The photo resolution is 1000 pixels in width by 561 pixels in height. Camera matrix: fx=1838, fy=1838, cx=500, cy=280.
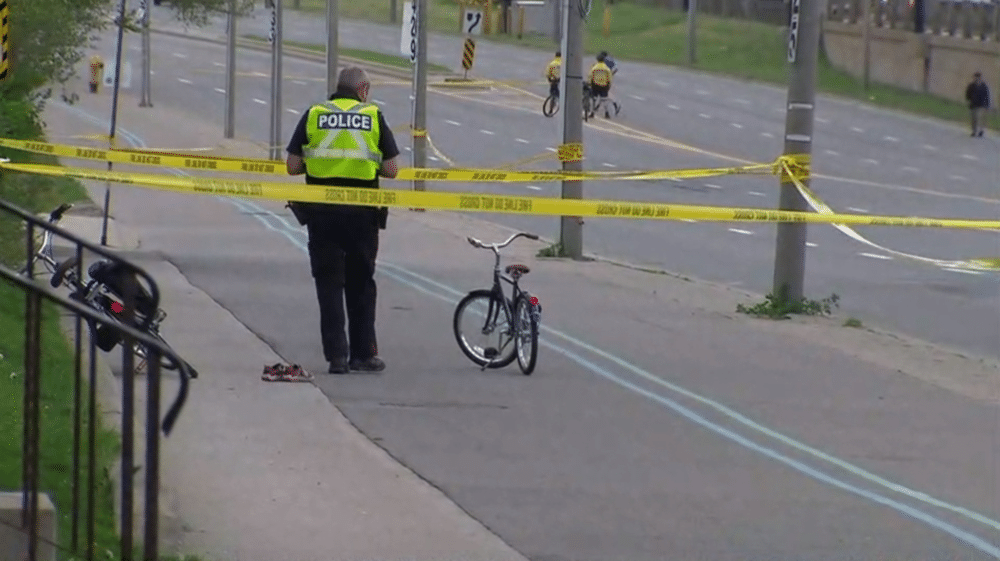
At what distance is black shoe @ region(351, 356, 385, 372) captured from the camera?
12070 millimetres

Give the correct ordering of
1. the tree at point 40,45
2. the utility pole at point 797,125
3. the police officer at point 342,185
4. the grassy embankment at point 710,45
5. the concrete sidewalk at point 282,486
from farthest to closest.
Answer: the grassy embankment at point 710,45
the utility pole at point 797,125
the tree at point 40,45
the police officer at point 342,185
the concrete sidewalk at point 282,486

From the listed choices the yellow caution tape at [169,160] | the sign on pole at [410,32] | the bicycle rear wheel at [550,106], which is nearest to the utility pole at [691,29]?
the bicycle rear wheel at [550,106]

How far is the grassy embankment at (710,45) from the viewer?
5668 cm

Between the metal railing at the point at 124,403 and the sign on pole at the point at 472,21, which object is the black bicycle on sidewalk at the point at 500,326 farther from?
the sign on pole at the point at 472,21

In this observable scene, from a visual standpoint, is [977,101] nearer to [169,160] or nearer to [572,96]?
[572,96]

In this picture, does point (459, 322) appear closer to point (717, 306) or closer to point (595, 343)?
point (595, 343)

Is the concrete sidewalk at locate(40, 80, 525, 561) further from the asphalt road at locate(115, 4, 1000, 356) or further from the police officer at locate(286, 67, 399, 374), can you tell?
the asphalt road at locate(115, 4, 1000, 356)

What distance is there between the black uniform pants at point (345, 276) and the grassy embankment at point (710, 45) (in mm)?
42252

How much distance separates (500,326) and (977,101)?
37017mm

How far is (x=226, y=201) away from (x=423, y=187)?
4.10 meters

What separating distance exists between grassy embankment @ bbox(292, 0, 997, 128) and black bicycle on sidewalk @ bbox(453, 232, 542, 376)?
41.4 metres

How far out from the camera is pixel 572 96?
21.1 meters

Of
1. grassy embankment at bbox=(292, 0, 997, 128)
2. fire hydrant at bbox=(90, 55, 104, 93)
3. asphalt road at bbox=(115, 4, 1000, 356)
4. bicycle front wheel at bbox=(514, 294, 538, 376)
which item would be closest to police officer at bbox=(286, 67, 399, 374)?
bicycle front wheel at bbox=(514, 294, 538, 376)

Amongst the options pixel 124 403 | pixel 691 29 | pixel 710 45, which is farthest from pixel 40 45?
pixel 710 45
